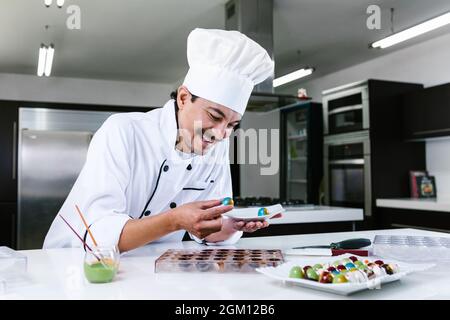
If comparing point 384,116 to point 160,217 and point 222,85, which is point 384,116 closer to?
point 222,85

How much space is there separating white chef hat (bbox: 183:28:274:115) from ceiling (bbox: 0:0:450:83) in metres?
2.37

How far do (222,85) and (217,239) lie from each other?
53 cm

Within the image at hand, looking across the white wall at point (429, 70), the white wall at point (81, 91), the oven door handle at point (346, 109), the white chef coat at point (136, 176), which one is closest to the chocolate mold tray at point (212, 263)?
the white chef coat at point (136, 176)

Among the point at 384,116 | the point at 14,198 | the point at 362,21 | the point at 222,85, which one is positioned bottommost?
the point at 14,198

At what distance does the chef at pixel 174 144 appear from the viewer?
1401mm

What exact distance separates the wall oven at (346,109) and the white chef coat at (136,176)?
3.23 metres

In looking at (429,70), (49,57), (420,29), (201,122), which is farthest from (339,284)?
(49,57)

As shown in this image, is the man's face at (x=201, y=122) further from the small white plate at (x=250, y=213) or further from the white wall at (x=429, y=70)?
the white wall at (x=429, y=70)

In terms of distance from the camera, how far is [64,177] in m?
5.39

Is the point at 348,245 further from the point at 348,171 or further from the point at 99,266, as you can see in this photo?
the point at 348,171

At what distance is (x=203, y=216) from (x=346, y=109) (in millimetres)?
4082

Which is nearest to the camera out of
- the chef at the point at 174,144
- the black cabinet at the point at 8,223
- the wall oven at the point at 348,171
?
the chef at the point at 174,144

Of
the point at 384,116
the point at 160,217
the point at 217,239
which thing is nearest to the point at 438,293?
the point at 160,217

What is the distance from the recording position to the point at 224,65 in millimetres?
1532
